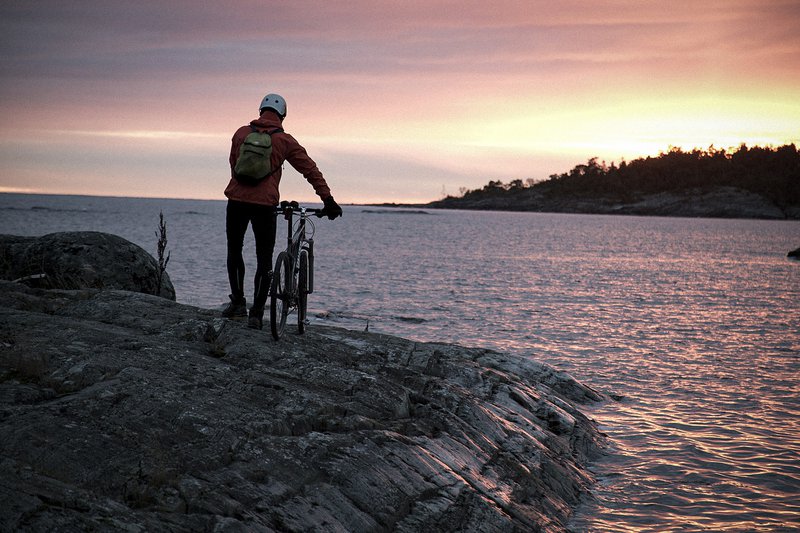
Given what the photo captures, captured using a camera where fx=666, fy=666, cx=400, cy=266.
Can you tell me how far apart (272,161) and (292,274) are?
147cm

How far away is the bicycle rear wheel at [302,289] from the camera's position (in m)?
8.84

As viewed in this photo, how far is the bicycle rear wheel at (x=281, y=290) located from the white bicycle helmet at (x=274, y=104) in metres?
1.83

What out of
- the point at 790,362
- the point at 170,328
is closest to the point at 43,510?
the point at 170,328

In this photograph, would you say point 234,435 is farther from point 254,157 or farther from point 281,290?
point 254,157

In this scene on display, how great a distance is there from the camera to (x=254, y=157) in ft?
26.7

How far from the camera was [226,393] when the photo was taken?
6195 millimetres

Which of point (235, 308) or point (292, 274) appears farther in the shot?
point (235, 308)

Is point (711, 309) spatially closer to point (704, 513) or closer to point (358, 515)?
point (704, 513)

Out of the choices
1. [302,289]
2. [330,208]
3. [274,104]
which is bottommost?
[302,289]

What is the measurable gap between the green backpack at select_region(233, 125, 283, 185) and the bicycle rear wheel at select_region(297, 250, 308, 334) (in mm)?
1273

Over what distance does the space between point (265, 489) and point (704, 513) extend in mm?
5727

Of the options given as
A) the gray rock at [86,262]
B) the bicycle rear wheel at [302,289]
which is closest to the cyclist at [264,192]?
the bicycle rear wheel at [302,289]

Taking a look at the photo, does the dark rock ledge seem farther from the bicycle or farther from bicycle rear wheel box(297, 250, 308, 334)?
the bicycle

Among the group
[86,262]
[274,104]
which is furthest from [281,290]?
[86,262]
